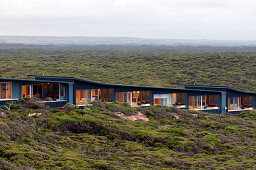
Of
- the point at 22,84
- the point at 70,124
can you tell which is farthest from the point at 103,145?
the point at 22,84

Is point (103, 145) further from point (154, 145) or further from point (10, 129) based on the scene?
point (10, 129)

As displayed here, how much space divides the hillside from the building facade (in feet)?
19.6

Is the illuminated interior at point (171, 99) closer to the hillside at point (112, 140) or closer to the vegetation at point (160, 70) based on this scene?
the hillside at point (112, 140)

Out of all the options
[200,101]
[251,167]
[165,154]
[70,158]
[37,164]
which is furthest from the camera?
[200,101]

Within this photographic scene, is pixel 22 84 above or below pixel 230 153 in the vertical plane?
above

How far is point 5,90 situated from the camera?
3806 cm

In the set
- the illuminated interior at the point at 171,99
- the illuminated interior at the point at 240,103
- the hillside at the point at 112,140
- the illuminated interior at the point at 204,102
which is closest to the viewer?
the hillside at the point at 112,140

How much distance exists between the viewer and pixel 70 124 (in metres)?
27.7

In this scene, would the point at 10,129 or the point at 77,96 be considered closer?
the point at 10,129

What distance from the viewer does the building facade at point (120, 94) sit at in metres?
39.2

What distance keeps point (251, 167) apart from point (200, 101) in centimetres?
2682

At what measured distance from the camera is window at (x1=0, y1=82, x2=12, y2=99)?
37875 millimetres

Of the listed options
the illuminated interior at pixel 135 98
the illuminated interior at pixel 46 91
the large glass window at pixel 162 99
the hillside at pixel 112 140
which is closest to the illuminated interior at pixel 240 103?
the large glass window at pixel 162 99

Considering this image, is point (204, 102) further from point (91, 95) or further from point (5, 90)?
point (5, 90)
